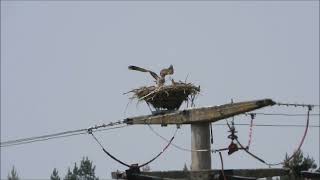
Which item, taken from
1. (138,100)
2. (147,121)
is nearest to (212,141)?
(147,121)

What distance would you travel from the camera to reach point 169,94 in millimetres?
12812

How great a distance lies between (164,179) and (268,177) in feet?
6.87

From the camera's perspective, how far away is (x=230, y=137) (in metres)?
11.6

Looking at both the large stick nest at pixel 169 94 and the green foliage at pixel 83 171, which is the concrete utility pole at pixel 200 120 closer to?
the large stick nest at pixel 169 94

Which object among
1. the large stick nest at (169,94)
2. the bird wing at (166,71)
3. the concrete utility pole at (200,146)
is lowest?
the concrete utility pole at (200,146)

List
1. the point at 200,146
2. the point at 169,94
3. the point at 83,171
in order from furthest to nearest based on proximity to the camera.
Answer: the point at 83,171
the point at 169,94
the point at 200,146

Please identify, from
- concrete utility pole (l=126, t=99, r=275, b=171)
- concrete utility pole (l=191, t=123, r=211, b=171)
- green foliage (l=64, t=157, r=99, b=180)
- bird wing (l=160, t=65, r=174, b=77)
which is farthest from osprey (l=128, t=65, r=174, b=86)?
green foliage (l=64, t=157, r=99, b=180)

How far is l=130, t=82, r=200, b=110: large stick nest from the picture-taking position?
502 inches

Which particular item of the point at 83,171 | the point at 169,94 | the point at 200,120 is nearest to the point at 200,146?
the point at 200,120

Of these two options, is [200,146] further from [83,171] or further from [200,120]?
[83,171]

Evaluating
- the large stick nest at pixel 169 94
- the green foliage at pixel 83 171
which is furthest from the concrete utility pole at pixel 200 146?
the green foliage at pixel 83 171

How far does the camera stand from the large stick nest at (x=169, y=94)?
1276cm

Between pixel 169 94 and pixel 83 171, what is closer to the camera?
pixel 169 94

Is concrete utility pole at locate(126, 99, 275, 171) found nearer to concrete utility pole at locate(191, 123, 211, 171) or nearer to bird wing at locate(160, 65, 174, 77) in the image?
concrete utility pole at locate(191, 123, 211, 171)
